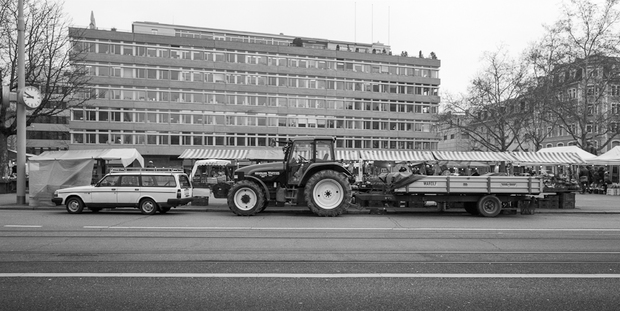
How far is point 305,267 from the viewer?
696 centimetres

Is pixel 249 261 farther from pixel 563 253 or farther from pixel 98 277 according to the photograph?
pixel 563 253

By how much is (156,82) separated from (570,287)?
2317 inches

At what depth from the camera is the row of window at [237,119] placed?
58062mm

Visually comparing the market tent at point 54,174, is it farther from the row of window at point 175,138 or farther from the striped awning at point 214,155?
the row of window at point 175,138

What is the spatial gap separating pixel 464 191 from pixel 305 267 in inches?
378

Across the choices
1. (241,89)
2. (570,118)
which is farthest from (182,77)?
(570,118)

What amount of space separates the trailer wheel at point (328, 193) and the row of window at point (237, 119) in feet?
149

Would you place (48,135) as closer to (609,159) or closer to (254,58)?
(254,58)

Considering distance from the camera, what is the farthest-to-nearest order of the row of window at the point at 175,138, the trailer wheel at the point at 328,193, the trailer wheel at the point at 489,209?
the row of window at the point at 175,138 → the trailer wheel at the point at 489,209 → the trailer wheel at the point at 328,193

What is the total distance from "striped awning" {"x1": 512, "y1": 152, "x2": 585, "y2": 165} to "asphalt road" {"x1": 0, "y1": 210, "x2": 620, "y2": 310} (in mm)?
20054

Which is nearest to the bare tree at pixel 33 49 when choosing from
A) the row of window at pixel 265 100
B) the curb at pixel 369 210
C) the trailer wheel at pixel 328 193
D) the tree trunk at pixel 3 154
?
the tree trunk at pixel 3 154

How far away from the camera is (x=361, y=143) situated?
6681cm

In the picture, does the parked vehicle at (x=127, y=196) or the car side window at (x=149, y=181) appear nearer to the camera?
the parked vehicle at (x=127, y=196)

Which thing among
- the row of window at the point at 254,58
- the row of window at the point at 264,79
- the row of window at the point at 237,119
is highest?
the row of window at the point at 254,58
